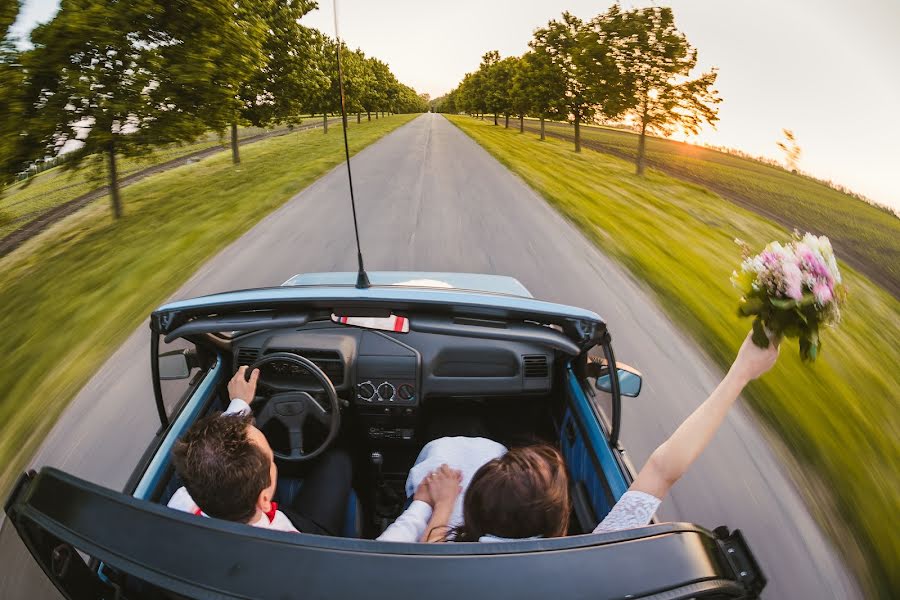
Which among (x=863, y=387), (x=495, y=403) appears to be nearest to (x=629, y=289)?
(x=863, y=387)

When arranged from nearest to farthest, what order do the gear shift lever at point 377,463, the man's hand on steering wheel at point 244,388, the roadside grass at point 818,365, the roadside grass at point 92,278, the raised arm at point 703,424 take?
the raised arm at point 703,424, the man's hand on steering wheel at point 244,388, the gear shift lever at point 377,463, the roadside grass at point 818,365, the roadside grass at point 92,278

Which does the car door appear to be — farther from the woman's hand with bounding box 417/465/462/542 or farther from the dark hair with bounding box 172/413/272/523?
the dark hair with bounding box 172/413/272/523

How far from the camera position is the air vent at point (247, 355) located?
292 cm

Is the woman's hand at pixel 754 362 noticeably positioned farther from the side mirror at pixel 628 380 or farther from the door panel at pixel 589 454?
the side mirror at pixel 628 380

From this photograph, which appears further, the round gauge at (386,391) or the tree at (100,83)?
the tree at (100,83)

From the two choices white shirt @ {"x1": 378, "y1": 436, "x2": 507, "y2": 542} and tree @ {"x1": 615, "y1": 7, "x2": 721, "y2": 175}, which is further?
tree @ {"x1": 615, "y1": 7, "x2": 721, "y2": 175}

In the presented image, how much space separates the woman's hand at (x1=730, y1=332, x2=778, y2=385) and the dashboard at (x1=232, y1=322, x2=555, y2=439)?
1327 mm

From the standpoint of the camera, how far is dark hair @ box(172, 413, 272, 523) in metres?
1.55

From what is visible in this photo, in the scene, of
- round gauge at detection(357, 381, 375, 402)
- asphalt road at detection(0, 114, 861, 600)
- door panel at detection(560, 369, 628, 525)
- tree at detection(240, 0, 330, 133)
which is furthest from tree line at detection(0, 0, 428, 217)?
door panel at detection(560, 369, 628, 525)

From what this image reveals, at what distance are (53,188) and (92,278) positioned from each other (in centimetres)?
1414

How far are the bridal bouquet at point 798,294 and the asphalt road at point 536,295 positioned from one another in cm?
187

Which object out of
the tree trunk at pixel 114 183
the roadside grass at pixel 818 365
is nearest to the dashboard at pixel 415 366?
the roadside grass at pixel 818 365

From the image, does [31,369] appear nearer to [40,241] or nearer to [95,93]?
[95,93]

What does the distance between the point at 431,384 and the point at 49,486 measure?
2.11m
